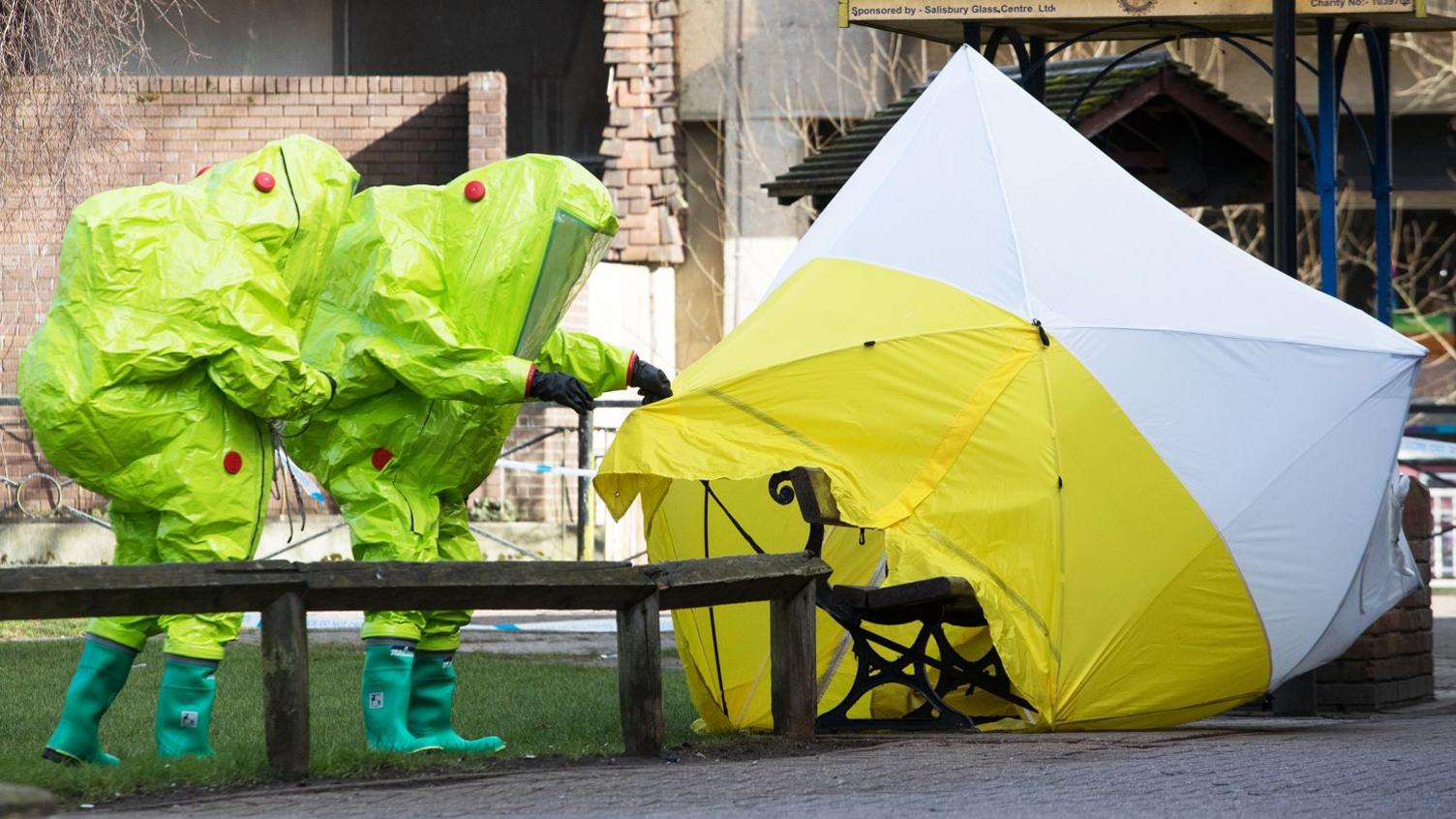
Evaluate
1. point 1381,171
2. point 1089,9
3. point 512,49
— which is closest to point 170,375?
point 1089,9

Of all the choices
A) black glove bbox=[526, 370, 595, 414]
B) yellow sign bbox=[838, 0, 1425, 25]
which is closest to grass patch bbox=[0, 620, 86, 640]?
yellow sign bbox=[838, 0, 1425, 25]

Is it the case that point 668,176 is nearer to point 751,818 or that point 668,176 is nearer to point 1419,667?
point 1419,667

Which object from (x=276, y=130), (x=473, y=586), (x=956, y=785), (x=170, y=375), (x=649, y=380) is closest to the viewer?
(x=956, y=785)

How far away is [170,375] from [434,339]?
862 millimetres

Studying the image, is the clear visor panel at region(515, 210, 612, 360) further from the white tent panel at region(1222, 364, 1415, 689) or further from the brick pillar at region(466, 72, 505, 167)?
the brick pillar at region(466, 72, 505, 167)

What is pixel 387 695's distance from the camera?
22.9ft

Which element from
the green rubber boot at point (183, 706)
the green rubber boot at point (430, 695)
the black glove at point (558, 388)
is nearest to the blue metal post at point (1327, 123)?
the black glove at point (558, 388)

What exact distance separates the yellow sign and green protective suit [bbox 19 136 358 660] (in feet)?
15.4

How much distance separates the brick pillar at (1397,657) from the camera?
9711mm

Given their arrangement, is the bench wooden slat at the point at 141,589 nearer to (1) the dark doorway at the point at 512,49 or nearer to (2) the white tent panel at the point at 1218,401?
(2) the white tent panel at the point at 1218,401

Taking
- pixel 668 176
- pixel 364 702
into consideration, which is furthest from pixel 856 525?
pixel 668 176

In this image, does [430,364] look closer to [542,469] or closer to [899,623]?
[899,623]

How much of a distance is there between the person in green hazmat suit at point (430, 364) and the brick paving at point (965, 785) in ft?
3.40

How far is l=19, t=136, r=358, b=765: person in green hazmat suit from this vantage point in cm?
639
